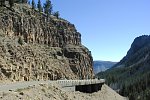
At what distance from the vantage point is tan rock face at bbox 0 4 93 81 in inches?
3088

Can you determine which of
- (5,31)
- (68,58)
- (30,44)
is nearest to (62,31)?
(68,58)

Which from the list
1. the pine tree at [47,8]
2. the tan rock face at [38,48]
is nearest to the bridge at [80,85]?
the tan rock face at [38,48]

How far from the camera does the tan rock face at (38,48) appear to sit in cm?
7844

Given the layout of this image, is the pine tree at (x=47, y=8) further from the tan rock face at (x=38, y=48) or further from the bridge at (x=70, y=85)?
the bridge at (x=70, y=85)

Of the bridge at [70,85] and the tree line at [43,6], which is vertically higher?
the tree line at [43,6]

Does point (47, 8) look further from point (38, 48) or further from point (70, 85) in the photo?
point (70, 85)

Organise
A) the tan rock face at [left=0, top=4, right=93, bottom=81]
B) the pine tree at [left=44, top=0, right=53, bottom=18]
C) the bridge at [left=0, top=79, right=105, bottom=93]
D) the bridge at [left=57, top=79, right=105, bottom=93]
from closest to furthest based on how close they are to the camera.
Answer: the bridge at [left=0, top=79, right=105, bottom=93], the bridge at [left=57, top=79, right=105, bottom=93], the tan rock face at [left=0, top=4, right=93, bottom=81], the pine tree at [left=44, top=0, right=53, bottom=18]

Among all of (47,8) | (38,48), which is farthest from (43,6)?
(38,48)

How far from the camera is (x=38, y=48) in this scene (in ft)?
323

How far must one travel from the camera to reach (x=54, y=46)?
114938 mm

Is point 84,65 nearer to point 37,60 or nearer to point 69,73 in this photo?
point 69,73

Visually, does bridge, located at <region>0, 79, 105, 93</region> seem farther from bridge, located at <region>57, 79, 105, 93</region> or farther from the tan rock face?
the tan rock face

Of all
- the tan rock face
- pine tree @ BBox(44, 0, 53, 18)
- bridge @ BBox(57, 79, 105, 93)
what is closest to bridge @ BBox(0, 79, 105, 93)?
bridge @ BBox(57, 79, 105, 93)

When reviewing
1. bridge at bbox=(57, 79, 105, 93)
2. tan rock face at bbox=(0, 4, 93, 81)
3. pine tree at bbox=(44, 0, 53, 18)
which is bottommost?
bridge at bbox=(57, 79, 105, 93)
